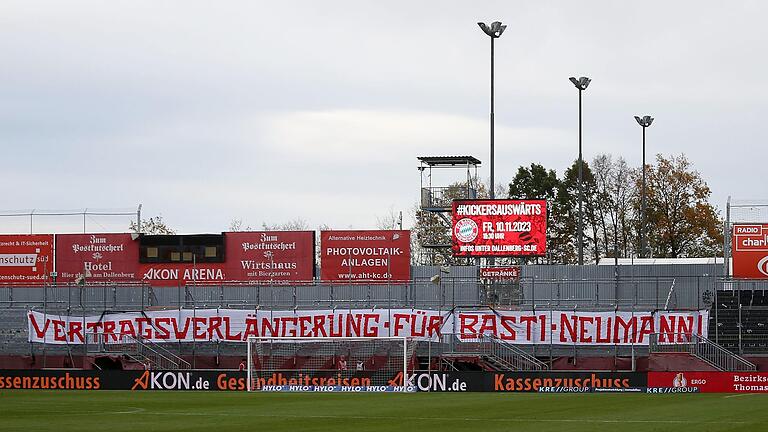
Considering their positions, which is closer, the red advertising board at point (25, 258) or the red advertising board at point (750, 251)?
the red advertising board at point (750, 251)

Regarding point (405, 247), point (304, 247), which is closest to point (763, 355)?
point (405, 247)

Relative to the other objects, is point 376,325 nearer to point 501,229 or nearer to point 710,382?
point 501,229

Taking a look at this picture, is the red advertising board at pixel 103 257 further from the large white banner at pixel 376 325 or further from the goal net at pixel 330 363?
the goal net at pixel 330 363

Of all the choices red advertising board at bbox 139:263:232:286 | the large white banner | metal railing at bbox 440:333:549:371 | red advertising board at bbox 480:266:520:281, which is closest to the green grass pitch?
metal railing at bbox 440:333:549:371

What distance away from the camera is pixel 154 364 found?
58.5 metres

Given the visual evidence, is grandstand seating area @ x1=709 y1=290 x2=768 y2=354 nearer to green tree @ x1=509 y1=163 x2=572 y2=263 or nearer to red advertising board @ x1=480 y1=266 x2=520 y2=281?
red advertising board @ x1=480 y1=266 x2=520 y2=281

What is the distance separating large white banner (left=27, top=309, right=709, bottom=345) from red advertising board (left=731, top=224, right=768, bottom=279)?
976 cm

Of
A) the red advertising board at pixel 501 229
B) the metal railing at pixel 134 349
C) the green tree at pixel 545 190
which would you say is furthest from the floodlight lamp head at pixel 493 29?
the green tree at pixel 545 190

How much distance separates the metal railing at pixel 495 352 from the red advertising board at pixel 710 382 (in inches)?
330

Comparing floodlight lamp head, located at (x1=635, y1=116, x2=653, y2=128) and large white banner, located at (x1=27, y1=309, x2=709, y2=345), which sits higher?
floodlight lamp head, located at (x1=635, y1=116, x2=653, y2=128)

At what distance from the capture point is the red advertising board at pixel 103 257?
Result: 65938 millimetres

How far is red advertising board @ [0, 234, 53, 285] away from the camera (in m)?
66.3

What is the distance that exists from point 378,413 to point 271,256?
34.4m

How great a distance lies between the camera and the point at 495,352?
55125mm
